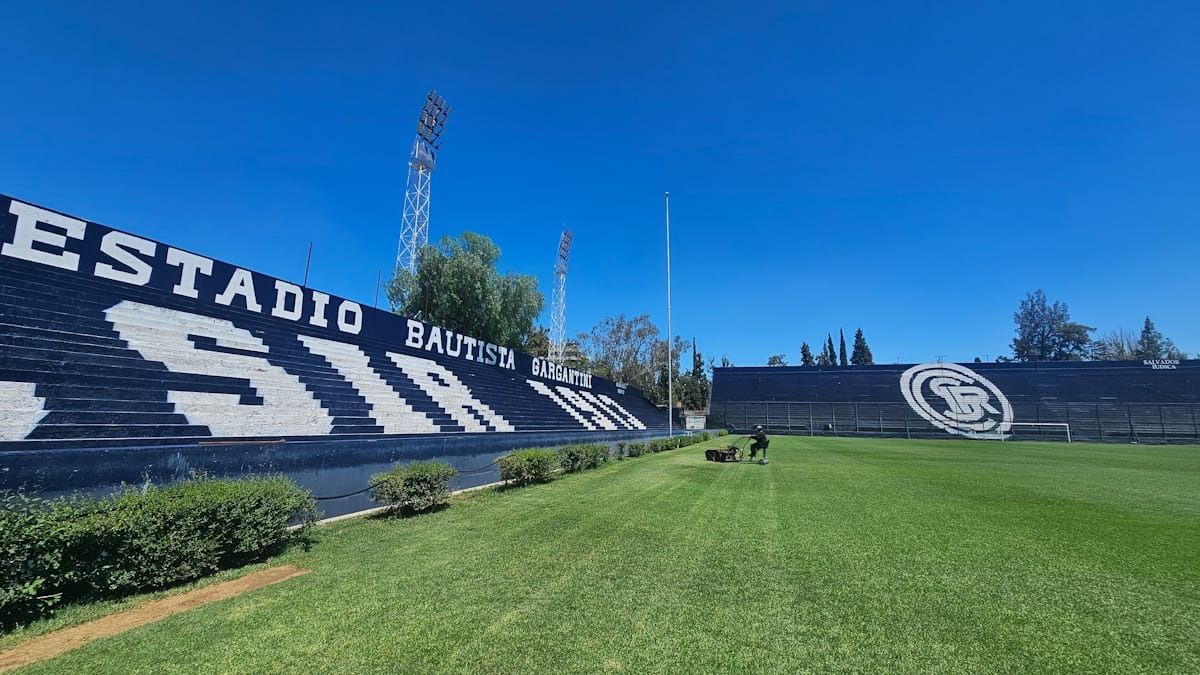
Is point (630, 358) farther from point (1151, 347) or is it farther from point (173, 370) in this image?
point (1151, 347)

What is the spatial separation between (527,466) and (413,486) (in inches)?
131

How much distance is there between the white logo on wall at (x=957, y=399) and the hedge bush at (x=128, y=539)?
4950 cm

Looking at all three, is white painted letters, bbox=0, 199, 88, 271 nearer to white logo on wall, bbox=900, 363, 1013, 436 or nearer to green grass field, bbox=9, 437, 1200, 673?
green grass field, bbox=9, 437, 1200, 673

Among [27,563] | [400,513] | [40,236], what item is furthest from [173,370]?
[27,563]

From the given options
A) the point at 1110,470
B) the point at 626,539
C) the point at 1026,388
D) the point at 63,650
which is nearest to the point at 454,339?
the point at 626,539

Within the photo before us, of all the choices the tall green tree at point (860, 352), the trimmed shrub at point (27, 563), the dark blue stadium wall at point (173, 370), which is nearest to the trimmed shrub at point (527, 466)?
the dark blue stadium wall at point (173, 370)

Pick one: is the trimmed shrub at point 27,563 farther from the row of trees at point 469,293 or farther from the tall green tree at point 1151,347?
the tall green tree at point 1151,347

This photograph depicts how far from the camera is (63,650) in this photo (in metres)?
3.32

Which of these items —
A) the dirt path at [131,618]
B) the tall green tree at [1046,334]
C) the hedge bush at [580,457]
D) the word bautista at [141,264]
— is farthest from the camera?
the tall green tree at [1046,334]

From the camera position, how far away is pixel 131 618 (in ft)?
12.8

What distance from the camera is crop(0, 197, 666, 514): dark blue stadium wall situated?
6.93 m

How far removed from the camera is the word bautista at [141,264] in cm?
900

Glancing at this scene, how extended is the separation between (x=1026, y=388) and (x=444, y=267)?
162ft

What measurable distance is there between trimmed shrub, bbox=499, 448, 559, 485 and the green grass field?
2.53m
